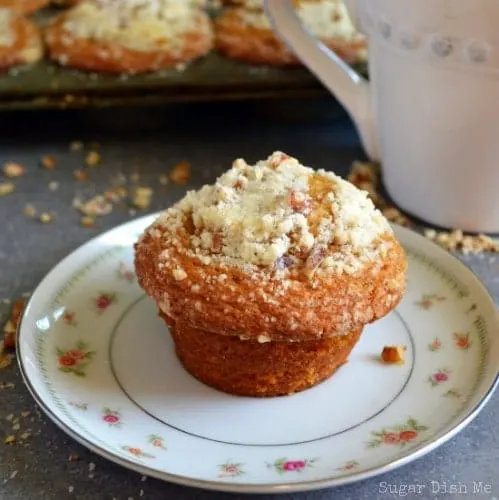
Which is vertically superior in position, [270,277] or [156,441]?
[270,277]

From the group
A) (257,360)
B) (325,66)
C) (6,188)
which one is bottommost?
(6,188)

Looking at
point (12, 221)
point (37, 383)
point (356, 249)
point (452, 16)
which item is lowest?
point (12, 221)

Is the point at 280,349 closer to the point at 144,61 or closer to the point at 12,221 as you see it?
the point at 12,221

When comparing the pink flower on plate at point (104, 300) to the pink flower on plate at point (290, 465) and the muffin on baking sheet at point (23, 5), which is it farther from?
the muffin on baking sheet at point (23, 5)

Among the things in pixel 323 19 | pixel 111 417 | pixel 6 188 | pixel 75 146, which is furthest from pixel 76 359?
pixel 323 19

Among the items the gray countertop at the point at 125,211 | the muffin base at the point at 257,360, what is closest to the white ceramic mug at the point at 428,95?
the gray countertop at the point at 125,211

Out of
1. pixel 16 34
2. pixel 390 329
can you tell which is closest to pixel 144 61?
pixel 16 34

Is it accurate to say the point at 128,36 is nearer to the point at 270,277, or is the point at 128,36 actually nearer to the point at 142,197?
the point at 142,197
